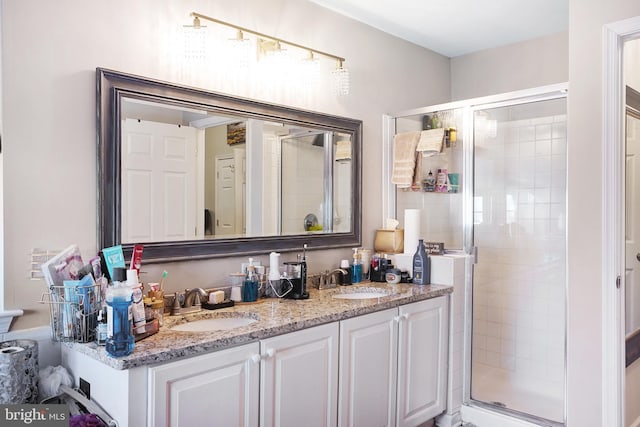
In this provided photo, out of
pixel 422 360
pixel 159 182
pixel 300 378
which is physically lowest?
pixel 422 360

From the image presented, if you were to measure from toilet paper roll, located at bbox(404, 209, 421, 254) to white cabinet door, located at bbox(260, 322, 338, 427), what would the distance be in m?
1.08

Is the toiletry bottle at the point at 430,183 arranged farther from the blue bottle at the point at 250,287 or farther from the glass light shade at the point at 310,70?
the blue bottle at the point at 250,287

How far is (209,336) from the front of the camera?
1.73 meters

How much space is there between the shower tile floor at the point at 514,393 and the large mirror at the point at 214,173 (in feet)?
4.00

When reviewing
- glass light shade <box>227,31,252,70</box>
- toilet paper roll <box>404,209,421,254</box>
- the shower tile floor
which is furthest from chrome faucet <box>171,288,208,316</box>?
the shower tile floor

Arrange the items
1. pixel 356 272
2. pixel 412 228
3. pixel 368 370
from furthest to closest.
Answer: pixel 412 228, pixel 356 272, pixel 368 370

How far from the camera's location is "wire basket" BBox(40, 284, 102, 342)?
5.47 feet

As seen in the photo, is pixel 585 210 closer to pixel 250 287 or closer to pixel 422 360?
pixel 422 360

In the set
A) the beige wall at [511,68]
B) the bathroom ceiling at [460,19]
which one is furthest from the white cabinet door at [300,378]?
the beige wall at [511,68]

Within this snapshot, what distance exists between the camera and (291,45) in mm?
2674

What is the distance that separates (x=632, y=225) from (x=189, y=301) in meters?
2.26

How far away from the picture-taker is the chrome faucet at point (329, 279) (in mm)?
2773

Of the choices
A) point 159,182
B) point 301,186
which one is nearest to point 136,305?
point 159,182

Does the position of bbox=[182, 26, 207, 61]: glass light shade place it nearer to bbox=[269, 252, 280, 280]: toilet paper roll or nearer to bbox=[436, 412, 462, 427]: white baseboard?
bbox=[269, 252, 280, 280]: toilet paper roll
